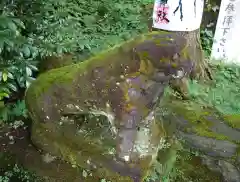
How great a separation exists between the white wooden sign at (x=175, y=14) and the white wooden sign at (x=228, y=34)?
1642 millimetres

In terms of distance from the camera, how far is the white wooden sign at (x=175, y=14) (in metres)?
3.71

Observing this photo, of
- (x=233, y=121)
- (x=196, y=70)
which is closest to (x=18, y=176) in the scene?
(x=233, y=121)

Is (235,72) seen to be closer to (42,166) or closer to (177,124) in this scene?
(177,124)

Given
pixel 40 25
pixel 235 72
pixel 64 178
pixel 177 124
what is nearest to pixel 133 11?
pixel 235 72

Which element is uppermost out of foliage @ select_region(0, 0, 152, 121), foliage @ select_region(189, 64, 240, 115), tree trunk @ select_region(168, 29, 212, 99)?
foliage @ select_region(0, 0, 152, 121)

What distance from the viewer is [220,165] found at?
295 cm

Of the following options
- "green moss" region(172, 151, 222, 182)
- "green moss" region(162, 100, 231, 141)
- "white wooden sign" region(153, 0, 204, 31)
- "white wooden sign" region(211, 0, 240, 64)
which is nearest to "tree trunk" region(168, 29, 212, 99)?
"white wooden sign" region(211, 0, 240, 64)

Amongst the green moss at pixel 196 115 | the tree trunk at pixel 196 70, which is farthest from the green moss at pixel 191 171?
the tree trunk at pixel 196 70

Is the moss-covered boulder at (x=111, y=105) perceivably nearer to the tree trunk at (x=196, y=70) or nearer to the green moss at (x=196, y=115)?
the green moss at (x=196, y=115)

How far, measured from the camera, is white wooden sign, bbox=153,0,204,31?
3.71 metres

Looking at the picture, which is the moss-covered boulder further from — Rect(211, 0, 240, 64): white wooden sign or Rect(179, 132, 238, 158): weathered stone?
Rect(211, 0, 240, 64): white wooden sign

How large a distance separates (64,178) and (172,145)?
105cm

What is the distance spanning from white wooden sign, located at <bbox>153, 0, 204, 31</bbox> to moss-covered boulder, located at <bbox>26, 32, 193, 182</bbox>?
1479 millimetres

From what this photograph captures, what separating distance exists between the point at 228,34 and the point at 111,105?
3.66m
